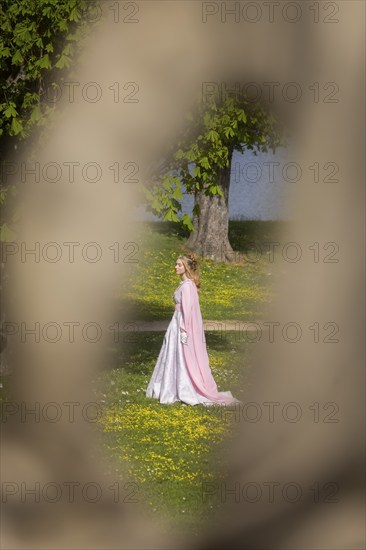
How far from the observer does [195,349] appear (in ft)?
45.6

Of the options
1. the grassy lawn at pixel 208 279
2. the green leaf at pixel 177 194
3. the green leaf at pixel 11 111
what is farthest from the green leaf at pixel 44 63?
the grassy lawn at pixel 208 279

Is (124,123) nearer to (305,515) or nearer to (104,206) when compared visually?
(104,206)

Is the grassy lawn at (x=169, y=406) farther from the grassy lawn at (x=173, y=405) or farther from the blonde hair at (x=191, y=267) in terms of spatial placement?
the blonde hair at (x=191, y=267)

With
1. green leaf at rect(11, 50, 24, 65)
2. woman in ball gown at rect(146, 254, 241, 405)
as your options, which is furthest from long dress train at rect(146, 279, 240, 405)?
green leaf at rect(11, 50, 24, 65)

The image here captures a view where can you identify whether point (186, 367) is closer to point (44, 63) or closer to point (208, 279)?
point (44, 63)

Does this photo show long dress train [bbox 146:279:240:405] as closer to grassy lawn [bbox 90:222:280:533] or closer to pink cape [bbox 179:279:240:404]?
pink cape [bbox 179:279:240:404]

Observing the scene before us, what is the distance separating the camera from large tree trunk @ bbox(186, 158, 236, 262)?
3045 centimetres

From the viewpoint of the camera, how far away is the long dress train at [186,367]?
13.8 m

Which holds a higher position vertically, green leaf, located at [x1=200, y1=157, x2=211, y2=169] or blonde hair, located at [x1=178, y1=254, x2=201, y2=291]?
green leaf, located at [x1=200, y1=157, x2=211, y2=169]

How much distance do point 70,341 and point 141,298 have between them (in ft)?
63.3

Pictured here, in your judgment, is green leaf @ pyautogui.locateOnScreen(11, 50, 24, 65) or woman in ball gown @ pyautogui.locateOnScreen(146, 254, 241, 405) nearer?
green leaf @ pyautogui.locateOnScreen(11, 50, 24, 65)

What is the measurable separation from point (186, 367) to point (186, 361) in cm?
9

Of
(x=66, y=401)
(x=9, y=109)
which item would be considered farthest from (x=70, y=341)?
(x=9, y=109)

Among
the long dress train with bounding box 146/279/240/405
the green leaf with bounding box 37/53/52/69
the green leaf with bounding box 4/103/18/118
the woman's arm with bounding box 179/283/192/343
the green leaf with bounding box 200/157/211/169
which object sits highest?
the green leaf with bounding box 37/53/52/69
